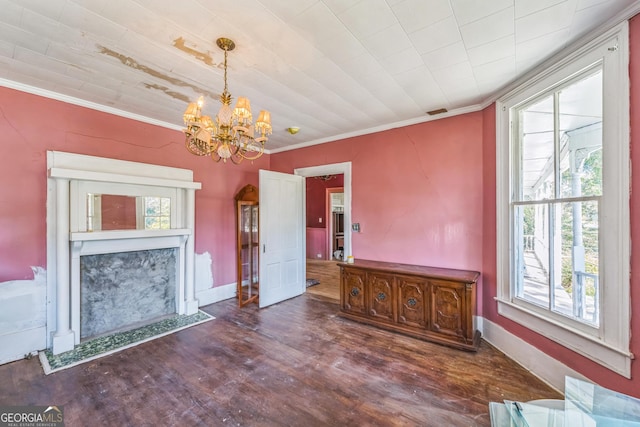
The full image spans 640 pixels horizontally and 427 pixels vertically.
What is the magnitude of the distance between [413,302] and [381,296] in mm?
383

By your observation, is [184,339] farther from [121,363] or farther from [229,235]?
[229,235]

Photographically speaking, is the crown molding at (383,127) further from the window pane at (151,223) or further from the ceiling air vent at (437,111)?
the window pane at (151,223)

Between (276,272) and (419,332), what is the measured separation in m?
2.16

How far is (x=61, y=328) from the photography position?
8.63 feet

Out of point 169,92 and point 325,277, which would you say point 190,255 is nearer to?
point 169,92

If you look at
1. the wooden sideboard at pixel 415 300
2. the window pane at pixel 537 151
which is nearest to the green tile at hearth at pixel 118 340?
the wooden sideboard at pixel 415 300

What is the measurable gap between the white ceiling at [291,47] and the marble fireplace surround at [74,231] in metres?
0.75

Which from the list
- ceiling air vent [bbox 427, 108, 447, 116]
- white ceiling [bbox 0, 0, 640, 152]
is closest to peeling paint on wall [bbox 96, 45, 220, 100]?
white ceiling [bbox 0, 0, 640, 152]

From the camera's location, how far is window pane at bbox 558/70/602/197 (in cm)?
184

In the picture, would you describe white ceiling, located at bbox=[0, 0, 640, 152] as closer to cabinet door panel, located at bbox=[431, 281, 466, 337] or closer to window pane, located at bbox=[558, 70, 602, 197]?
window pane, located at bbox=[558, 70, 602, 197]

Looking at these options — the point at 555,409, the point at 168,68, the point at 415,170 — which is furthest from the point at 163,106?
the point at 555,409

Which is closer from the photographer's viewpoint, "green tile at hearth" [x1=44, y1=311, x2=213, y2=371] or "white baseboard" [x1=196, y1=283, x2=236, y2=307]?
"green tile at hearth" [x1=44, y1=311, x2=213, y2=371]

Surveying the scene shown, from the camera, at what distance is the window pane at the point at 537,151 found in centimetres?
223

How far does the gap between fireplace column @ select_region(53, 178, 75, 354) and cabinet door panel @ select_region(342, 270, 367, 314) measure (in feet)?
9.78
